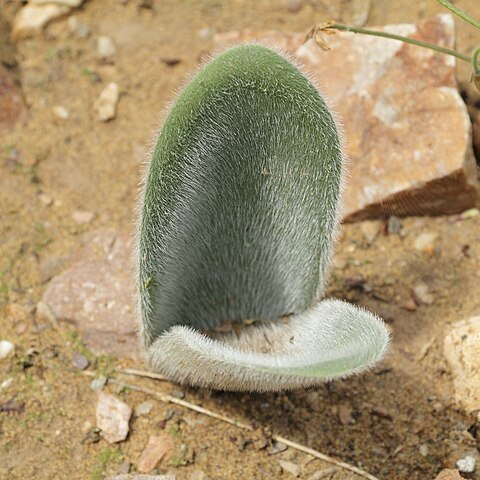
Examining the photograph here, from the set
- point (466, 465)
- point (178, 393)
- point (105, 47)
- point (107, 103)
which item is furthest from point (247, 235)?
point (105, 47)

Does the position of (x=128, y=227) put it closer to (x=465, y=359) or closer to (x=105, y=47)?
(x=105, y=47)

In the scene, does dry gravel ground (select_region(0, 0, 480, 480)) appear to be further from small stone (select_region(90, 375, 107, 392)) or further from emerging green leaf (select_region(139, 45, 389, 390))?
emerging green leaf (select_region(139, 45, 389, 390))

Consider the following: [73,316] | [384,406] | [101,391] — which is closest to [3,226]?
[73,316]

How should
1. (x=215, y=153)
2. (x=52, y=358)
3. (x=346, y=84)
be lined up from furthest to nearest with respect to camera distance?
(x=346, y=84)
(x=52, y=358)
(x=215, y=153)

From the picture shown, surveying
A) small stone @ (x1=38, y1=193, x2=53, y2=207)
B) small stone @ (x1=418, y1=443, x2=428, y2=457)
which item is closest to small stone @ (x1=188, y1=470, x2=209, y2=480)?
small stone @ (x1=418, y1=443, x2=428, y2=457)

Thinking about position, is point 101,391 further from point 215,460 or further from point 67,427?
point 215,460

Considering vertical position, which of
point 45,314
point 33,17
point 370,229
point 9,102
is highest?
point 33,17

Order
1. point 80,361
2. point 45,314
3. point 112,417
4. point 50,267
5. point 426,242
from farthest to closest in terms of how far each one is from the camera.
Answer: point 426,242, point 50,267, point 45,314, point 80,361, point 112,417
